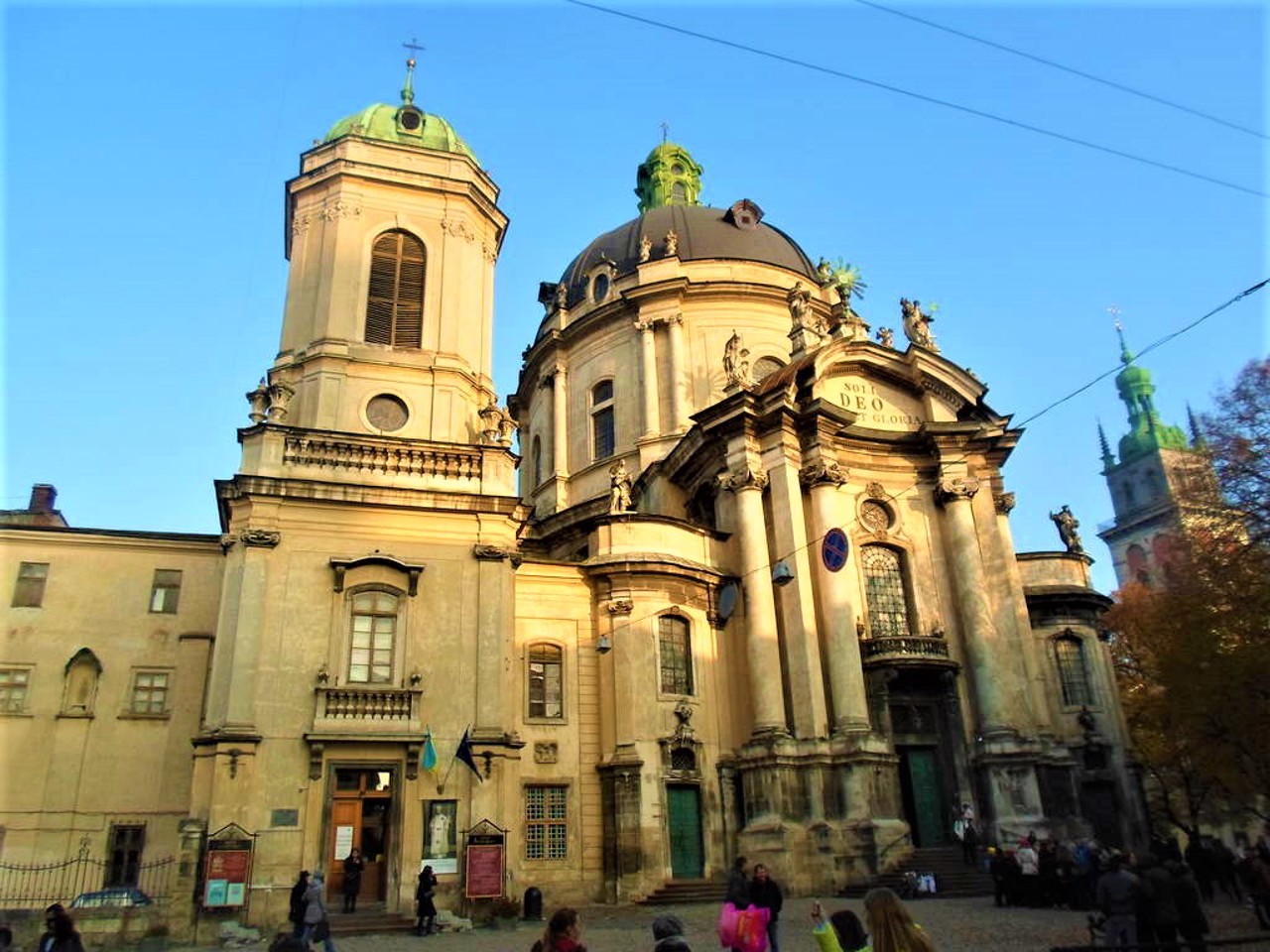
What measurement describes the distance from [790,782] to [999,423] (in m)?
15.0

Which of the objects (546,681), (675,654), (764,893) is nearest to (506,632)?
(546,681)

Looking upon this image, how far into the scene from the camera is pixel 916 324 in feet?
107

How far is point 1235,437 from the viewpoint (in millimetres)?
23844

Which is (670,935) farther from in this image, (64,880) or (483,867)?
(64,880)

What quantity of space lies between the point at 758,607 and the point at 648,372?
12639 millimetres

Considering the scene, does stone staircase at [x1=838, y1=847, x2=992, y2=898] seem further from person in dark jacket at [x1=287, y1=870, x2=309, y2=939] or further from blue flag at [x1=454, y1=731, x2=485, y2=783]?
person in dark jacket at [x1=287, y1=870, x2=309, y2=939]

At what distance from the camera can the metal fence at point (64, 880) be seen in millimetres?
21641

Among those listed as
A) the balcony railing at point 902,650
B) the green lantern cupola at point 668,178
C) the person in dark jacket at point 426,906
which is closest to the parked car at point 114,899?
the person in dark jacket at point 426,906

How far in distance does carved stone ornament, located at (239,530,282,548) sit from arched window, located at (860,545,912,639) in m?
17.0

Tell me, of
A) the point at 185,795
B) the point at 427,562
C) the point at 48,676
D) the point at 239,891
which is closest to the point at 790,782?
the point at 427,562

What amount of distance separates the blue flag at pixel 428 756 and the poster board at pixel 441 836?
0.76 metres

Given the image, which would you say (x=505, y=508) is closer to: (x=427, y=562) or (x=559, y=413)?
(x=427, y=562)

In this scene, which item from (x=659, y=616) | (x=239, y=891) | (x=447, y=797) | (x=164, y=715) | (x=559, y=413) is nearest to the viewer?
(x=239, y=891)

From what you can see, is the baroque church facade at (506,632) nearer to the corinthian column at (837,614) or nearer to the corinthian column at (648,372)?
the corinthian column at (837,614)
